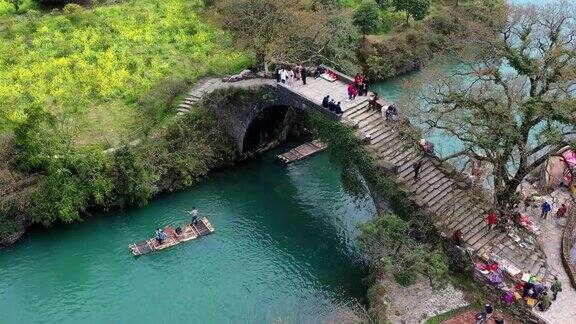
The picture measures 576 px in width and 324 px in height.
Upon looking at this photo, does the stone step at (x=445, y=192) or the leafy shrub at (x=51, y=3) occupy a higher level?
the leafy shrub at (x=51, y=3)

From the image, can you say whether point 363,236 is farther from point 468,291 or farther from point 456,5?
point 456,5

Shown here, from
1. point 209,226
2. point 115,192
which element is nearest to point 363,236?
point 209,226

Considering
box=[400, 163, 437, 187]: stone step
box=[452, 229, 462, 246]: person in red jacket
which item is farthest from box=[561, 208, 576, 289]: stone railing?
box=[400, 163, 437, 187]: stone step

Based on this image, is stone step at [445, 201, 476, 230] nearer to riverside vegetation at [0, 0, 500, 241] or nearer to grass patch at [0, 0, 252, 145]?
riverside vegetation at [0, 0, 500, 241]

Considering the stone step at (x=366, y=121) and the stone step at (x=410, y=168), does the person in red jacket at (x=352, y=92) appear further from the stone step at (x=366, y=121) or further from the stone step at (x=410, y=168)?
the stone step at (x=410, y=168)

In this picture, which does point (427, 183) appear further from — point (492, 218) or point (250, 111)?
point (250, 111)

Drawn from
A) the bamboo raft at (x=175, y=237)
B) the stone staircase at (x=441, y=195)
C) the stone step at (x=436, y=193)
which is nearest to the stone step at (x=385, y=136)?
the stone staircase at (x=441, y=195)

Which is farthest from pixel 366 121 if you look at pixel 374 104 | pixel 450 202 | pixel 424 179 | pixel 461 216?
pixel 461 216
